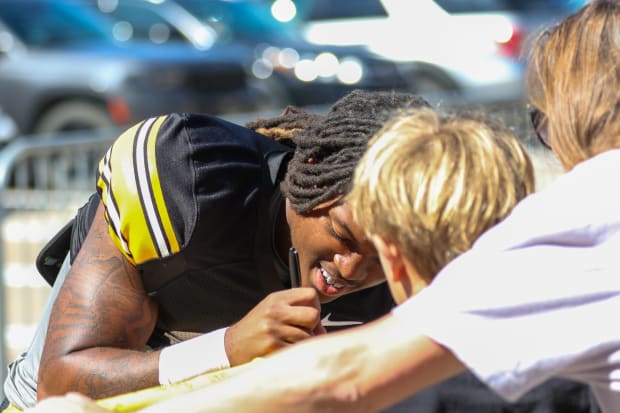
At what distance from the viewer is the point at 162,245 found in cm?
260

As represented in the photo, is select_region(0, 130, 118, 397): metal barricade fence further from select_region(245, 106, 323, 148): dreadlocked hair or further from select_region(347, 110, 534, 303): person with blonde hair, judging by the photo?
select_region(347, 110, 534, 303): person with blonde hair

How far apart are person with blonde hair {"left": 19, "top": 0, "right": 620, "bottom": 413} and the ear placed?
13cm

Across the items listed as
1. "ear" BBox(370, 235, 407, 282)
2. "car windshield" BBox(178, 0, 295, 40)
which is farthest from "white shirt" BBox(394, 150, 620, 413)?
"car windshield" BBox(178, 0, 295, 40)

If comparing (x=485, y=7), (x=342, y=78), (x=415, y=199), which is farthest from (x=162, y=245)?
(x=485, y=7)

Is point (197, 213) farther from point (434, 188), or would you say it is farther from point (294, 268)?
point (434, 188)

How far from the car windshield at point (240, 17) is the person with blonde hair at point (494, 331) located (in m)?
11.5

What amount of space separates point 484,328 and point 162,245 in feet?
3.53

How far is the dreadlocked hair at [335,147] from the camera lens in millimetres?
2639

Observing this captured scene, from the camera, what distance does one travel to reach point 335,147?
2.68 m

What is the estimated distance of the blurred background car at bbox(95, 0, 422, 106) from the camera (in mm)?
11016

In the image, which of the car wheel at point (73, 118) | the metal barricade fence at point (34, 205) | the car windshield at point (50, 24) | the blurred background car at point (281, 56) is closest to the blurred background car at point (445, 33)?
the blurred background car at point (281, 56)

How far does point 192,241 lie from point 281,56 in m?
8.93

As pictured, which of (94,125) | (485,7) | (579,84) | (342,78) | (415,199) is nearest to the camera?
(415,199)

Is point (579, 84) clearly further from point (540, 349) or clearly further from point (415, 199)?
point (540, 349)
